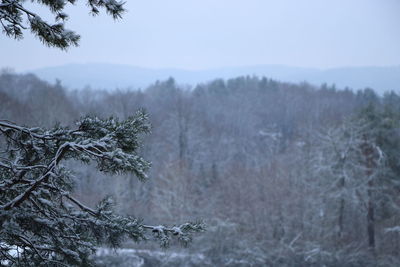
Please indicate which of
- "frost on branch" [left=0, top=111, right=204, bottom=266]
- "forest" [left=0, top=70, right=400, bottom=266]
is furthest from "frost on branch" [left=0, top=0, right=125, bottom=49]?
"forest" [left=0, top=70, right=400, bottom=266]

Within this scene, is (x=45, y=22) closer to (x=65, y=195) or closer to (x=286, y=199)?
(x=65, y=195)

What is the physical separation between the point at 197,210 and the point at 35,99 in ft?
56.6

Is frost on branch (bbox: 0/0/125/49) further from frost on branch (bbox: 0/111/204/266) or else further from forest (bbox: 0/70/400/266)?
forest (bbox: 0/70/400/266)

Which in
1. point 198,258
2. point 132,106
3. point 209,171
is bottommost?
point 198,258

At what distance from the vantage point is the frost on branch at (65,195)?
3570mm

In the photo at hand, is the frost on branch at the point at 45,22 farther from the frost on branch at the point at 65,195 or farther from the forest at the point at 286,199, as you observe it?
the forest at the point at 286,199

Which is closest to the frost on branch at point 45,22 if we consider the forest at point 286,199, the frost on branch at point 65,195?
the frost on branch at point 65,195

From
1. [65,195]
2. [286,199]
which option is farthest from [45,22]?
[286,199]

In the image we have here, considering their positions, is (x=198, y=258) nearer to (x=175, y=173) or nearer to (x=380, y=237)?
(x=175, y=173)

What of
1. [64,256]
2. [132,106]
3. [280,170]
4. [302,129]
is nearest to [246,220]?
[280,170]

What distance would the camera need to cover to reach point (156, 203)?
23.6m

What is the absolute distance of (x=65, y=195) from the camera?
3.75m

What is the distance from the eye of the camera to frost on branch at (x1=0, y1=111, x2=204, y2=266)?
3570mm

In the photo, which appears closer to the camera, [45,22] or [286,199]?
[45,22]
